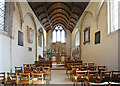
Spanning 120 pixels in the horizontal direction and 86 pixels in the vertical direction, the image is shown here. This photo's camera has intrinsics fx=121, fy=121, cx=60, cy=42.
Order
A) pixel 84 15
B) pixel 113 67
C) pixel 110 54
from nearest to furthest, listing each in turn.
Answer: pixel 113 67, pixel 110 54, pixel 84 15

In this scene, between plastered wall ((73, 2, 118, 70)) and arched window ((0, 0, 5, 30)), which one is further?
arched window ((0, 0, 5, 30))

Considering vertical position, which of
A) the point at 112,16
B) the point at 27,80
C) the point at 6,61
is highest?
the point at 112,16

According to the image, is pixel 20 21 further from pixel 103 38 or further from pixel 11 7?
pixel 103 38

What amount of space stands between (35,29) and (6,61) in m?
6.98

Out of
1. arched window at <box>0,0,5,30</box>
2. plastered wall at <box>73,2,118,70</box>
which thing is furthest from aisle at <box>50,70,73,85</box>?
arched window at <box>0,0,5,30</box>

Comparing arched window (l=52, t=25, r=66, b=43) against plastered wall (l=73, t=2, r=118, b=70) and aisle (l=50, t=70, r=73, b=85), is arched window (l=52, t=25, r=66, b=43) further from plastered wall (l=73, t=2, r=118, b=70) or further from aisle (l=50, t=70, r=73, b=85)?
aisle (l=50, t=70, r=73, b=85)

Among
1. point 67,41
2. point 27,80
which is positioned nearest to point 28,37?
point 27,80

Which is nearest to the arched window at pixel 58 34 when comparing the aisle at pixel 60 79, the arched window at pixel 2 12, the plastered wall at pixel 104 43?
the plastered wall at pixel 104 43

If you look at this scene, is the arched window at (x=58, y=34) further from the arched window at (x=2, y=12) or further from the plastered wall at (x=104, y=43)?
the arched window at (x=2, y=12)

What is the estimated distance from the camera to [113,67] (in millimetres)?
6082

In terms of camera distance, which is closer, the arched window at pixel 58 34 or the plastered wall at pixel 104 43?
the plastered wall at pixel 104 43

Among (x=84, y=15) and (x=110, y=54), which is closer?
(x=110, y=54)

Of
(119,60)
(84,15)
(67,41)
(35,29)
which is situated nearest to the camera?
(119,60)

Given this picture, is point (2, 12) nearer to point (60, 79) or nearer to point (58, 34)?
point (60, 79)
